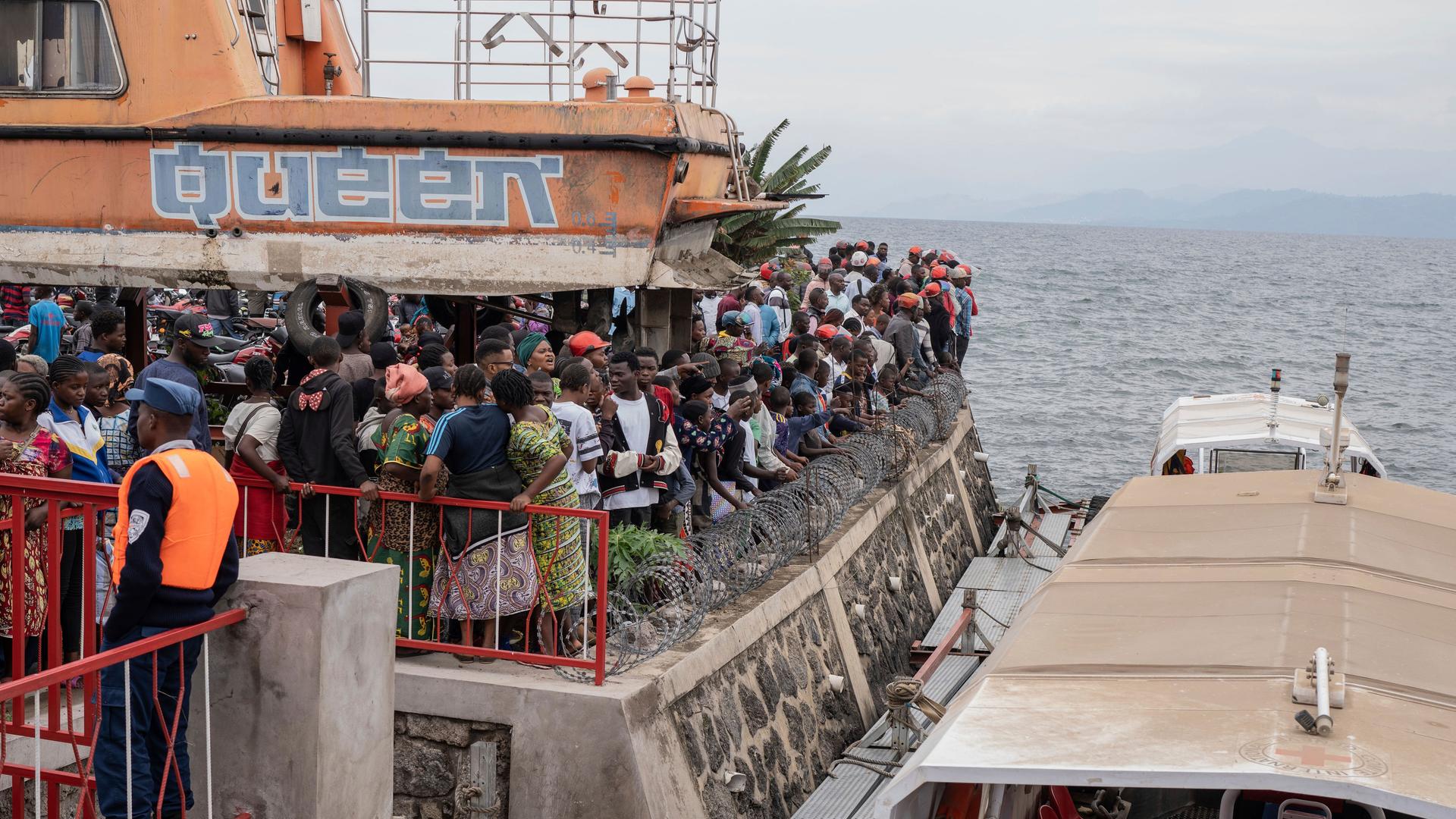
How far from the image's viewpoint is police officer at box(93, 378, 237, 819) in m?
4.93

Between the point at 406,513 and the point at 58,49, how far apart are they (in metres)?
5.14

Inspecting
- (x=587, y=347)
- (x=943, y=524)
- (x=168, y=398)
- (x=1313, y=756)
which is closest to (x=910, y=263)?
(x=943, y=524)

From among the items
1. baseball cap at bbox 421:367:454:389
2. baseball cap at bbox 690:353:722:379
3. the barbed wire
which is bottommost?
the barbed wire

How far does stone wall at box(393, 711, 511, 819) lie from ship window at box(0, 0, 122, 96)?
5443 mm

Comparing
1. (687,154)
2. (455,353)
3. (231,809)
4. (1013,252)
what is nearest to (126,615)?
(231,809)

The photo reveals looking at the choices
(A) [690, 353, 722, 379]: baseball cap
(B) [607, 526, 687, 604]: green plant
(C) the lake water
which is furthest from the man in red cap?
(B) [607, 526, 687, 604]: green plant

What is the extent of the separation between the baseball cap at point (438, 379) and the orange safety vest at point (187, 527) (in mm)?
2823

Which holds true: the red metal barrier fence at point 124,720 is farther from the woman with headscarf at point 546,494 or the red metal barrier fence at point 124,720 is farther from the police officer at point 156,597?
the woman with headscarf at point 546,494

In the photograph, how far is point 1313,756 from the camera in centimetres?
496

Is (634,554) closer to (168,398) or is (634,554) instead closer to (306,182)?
(168,398)

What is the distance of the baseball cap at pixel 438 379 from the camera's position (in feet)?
25.9

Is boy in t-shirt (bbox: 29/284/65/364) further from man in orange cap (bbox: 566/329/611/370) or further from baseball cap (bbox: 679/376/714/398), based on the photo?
baseball cap (bbox: 679/376/714/398)

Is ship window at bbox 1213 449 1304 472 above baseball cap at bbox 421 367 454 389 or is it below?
below

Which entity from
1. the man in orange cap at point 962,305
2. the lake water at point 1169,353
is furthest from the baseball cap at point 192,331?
the lake water at point 1169,353
